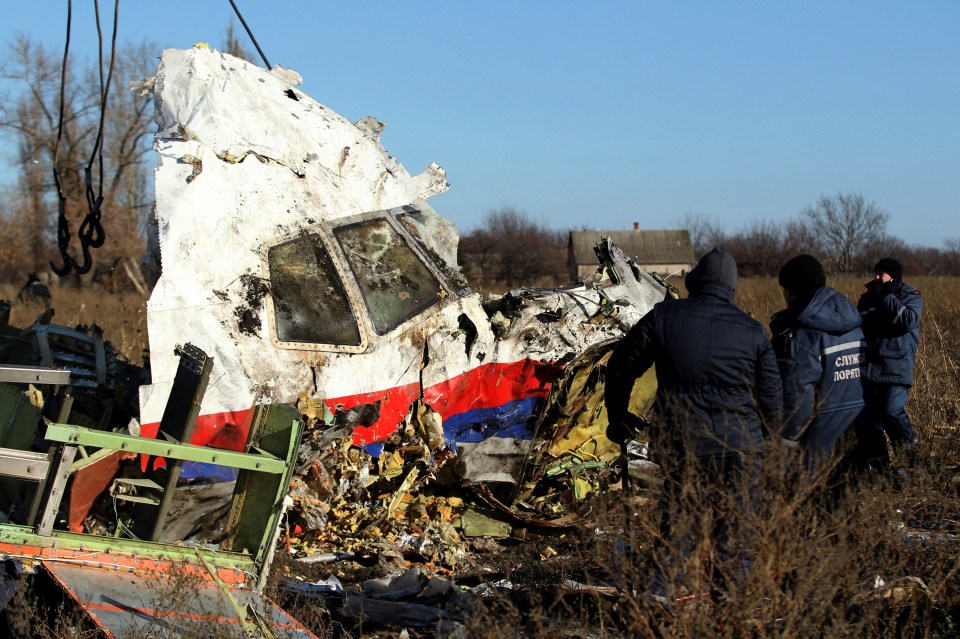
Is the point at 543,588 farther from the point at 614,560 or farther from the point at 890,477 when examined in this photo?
the point at 890,477

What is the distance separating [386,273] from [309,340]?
75 cm

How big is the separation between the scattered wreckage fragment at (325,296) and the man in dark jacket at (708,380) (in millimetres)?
1864

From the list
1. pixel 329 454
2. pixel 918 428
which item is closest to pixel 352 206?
pixel 329 454

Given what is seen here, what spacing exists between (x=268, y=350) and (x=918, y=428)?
5234 mm

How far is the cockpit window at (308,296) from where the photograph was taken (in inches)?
219

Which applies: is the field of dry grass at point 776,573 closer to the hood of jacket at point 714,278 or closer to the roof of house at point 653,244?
the hood of jacket at point 714,278

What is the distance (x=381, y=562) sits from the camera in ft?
17.0

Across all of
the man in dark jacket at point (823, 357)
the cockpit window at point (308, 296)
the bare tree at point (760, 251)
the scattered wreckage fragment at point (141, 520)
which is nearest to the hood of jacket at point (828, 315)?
the man in dark jacket at point (823, 357)

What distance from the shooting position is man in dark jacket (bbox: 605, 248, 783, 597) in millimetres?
3936

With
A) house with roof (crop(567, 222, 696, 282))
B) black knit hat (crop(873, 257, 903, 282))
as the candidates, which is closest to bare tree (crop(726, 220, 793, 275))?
house with roof (crop(567, 222, 696, 282))

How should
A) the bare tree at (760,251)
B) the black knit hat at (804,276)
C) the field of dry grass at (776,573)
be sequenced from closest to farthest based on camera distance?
the field of dry grass at (776,573), the black knit hat at (804,276), the bare tree at (760,251)

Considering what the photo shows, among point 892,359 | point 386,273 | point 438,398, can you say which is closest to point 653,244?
point 892,359

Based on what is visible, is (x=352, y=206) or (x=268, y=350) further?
(x=352, y=206)

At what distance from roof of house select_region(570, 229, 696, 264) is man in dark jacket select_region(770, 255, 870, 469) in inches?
1420
